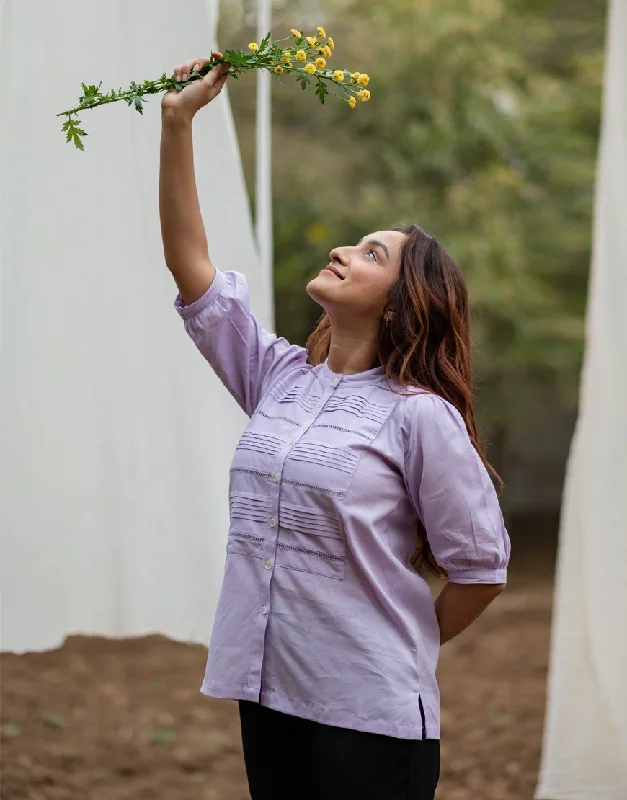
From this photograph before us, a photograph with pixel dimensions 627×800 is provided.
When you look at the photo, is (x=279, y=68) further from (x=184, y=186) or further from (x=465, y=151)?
(x=465, y=151)

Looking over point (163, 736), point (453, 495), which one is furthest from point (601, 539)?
point (163, 736)

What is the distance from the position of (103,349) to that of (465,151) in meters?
4.19

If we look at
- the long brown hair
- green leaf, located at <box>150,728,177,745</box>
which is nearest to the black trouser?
the long brown hair

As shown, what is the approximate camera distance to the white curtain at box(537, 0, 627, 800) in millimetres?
2588

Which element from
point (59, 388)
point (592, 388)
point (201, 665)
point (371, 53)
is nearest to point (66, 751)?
point (201, 665)

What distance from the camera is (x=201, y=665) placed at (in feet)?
A: 15.7

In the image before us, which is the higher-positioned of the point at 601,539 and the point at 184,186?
the point at 184,186

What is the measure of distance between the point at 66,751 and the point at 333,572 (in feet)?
7.32

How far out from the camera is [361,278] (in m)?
1.60

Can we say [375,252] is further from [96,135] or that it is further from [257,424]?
[96,135]

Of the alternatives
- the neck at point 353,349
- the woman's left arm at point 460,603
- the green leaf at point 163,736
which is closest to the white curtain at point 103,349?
the neck at point 353,349

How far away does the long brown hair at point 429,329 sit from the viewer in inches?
63.2

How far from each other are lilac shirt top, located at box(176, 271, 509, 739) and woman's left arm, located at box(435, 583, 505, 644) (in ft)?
0.08

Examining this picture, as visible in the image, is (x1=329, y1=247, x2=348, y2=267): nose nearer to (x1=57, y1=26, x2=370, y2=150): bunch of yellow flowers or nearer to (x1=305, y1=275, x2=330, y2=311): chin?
(x1=305, y1=275, x2=330, y2=311): chin
